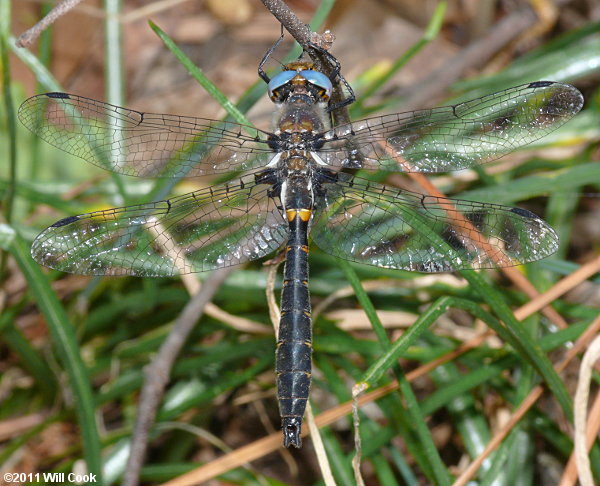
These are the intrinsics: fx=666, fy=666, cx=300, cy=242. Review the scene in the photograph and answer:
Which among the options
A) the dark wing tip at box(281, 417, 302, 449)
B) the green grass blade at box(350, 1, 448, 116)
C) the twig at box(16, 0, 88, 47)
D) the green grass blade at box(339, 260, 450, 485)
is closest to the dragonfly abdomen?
the dark wing tip at box(281, 417, 302, 449)

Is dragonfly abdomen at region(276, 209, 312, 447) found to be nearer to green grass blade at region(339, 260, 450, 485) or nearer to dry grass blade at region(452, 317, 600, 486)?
green grass blade at region(339, 260, 450, 485)

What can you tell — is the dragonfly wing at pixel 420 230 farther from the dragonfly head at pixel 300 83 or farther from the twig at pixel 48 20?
the twig at pixel 48 20

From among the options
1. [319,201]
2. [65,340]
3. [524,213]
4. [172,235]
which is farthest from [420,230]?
[65,340]

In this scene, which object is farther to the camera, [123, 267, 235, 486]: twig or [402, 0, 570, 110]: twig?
[402, 0, 570, 110]: twig

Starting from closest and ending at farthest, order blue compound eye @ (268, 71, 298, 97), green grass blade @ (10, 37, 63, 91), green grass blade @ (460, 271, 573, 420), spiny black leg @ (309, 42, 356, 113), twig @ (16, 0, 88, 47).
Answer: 1. twig @ (16, 0, 88, 47)
2. spiny black leg @ (309, 42, 356, 113)
3. green grass blade @ (460, 271, 573, 420)
4. blue compound eye @ (268, 71, 298, 97)
5. green grass blade @ (10, 37, 63, 91)

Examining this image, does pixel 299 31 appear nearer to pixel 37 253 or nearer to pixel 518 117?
pixel 518 117

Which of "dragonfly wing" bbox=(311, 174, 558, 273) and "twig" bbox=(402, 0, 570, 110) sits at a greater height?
"twig" bbox=(402, 0, 570, 110)

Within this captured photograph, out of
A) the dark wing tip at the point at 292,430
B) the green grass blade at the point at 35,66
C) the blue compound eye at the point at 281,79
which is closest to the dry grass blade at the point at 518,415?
the dark wing tip at the point at 292,430

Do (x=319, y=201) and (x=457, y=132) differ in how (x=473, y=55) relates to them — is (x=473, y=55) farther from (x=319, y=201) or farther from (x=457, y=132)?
(x=319, y=201)
